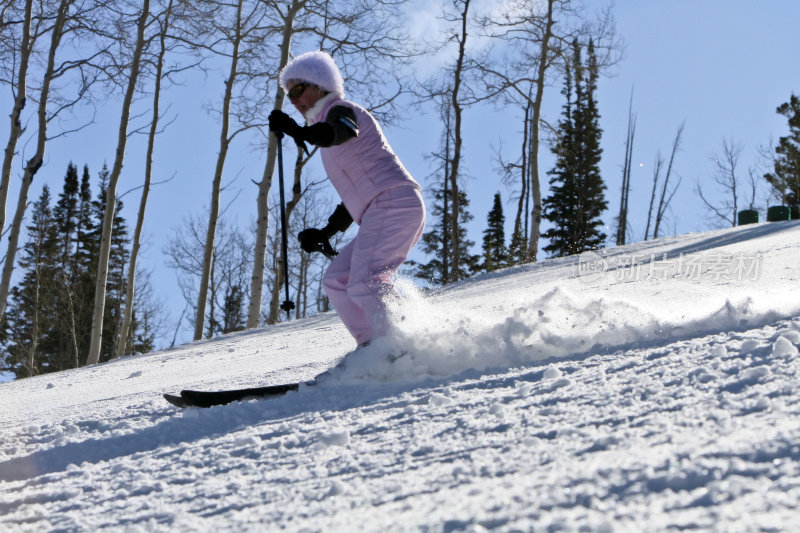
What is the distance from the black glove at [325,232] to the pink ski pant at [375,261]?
0.29 m

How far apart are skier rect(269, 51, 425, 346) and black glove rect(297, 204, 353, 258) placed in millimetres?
235

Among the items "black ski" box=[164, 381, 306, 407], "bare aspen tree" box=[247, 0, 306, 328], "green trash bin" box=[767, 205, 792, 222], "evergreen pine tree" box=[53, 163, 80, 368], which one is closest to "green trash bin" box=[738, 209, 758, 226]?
"green trash bin" box=[767, 205, 792, 222]

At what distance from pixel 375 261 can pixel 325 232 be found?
1.94 ft

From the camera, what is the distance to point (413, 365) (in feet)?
10.5

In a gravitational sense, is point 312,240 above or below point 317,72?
below

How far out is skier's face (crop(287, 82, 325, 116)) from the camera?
3807mm

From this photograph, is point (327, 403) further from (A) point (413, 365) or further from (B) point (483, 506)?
(B) point (483, 506)

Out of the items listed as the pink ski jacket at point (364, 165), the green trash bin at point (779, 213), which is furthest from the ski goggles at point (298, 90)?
the green trash bin at point (779, 213)

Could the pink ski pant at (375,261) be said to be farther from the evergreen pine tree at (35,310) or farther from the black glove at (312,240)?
the evergreen pine tree at (35,310)

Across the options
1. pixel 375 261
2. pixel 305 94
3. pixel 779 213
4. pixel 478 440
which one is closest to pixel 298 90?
pixel 305 94

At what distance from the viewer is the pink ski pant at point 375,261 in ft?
11.4

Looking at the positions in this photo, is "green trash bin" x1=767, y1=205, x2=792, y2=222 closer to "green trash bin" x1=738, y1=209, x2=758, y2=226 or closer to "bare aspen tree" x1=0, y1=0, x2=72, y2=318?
"green trash bin" x1=738, y1=209, x2=758, y2=226

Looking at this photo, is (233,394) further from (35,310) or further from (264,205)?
(35,310)

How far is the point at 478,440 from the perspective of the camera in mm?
1962
